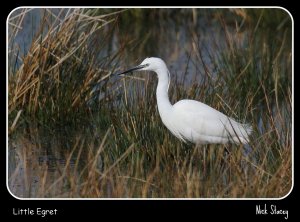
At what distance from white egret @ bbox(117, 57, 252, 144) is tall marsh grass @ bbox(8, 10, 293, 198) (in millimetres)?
95

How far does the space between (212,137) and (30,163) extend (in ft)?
5.06

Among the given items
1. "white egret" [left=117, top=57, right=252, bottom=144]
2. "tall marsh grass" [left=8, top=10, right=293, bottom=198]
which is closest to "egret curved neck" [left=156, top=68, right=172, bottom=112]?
"white egret" [left=117, top=57, right=252, bottom=144]

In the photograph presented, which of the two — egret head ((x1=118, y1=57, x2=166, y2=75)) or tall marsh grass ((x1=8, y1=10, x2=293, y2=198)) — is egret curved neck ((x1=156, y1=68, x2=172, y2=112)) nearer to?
egret head ((x1=118, y1=57, x2=166, y2=75))

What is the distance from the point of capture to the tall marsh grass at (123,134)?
5312mm

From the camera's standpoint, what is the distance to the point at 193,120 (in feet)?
20.7

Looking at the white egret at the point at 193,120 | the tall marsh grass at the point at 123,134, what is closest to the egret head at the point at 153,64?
the white egret at the point at 193,120

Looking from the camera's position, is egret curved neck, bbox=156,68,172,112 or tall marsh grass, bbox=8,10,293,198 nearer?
tall marsh grass, bbox=8,10,293,198

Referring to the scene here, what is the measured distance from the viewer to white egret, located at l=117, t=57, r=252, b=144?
20.6 ft

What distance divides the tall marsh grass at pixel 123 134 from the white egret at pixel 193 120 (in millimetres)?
95

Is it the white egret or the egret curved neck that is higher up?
the egret curved neck

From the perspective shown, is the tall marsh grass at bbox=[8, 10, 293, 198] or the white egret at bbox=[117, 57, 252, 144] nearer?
the tall marsh grass at bbox=[8, 10, 293, 198]

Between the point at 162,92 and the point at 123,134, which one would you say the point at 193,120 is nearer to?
the point at 162,92

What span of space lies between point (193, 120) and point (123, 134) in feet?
2.07

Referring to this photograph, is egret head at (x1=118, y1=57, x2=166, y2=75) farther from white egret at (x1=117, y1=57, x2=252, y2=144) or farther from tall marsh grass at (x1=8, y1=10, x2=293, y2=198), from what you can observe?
tall marsh grass at (x1=8, y1=10, x2=293, y2=198)
